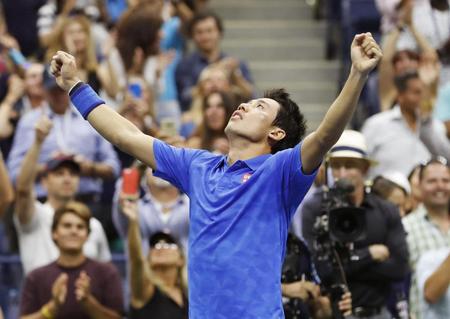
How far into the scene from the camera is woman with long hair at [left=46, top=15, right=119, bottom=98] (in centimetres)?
1304

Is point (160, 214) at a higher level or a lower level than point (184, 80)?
lower

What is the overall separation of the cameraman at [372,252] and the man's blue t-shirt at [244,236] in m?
2.17

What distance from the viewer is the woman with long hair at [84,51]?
13.0 m

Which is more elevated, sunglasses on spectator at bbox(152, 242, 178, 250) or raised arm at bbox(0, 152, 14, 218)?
raised arm at bbox(0, 152, 14, 218)

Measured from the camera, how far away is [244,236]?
20.7 feet

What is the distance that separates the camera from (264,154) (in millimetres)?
6566

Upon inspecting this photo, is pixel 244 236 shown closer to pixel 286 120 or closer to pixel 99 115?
pixel 286 120

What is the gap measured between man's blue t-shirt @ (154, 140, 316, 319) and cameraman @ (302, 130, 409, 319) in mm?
2172

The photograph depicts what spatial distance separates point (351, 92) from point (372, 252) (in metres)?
2.79

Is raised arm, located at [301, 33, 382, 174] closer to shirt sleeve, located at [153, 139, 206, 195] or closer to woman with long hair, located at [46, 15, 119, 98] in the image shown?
shirt sleeve, located at [153, 139, 206, 195]

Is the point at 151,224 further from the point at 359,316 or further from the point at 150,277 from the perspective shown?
the point at 359,316

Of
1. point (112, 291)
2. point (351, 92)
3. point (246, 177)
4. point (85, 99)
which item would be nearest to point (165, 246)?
point (112, 291)

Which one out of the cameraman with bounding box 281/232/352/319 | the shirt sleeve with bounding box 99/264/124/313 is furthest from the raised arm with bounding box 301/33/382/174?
the shirt sleeve with bounding box 99/264/124/313

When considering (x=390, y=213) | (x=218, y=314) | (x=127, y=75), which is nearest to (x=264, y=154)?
(x=218, y=314)
